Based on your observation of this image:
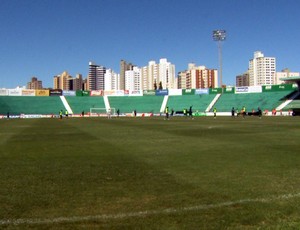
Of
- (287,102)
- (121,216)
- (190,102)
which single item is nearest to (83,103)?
(190,102)

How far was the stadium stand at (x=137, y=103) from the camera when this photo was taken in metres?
99.4

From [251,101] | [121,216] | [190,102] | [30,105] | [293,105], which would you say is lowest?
[121,216]

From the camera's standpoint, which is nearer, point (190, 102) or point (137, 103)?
point (190, 102)

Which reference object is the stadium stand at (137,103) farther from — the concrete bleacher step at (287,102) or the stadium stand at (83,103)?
the concrete bleacher step at (287,102)

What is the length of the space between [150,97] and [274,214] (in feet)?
330

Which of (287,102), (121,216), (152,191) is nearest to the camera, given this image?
(121,216)

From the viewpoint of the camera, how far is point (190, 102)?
100438 mm

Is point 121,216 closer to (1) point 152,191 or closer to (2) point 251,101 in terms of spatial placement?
(1) point 152,191

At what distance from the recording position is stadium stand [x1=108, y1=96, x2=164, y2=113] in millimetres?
99375

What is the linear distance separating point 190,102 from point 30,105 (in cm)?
4334

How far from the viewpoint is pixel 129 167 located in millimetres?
10930

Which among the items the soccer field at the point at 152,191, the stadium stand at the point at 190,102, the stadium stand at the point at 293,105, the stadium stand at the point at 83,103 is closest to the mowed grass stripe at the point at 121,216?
the soccer field at the point at 152,191

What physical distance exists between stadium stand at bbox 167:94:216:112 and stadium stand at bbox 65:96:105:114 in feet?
66.1

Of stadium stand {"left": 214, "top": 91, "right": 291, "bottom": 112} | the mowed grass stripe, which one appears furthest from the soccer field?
stadium stand {"left": 214, "top": 91, "right": 291, "bottom": 112}
